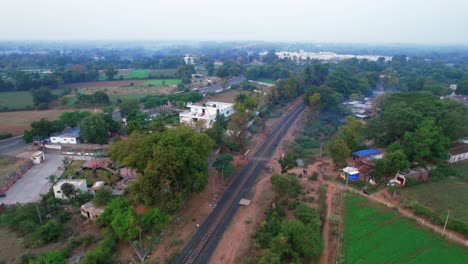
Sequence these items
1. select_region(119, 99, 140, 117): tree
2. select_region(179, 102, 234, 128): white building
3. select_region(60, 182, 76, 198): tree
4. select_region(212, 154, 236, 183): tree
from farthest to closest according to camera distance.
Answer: select_region(119, 99, 140, 117): tree, select_region(179, 102, 234, 128): white building, select_region(212, 154, 236, 183): tree, select_region(60, 182, 76, 198): tree

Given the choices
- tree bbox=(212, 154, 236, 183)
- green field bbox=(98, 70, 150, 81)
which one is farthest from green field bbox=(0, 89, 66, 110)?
tree bbox=(212, 154, 236, 183)

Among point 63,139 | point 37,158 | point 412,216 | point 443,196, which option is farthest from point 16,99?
point 443,196

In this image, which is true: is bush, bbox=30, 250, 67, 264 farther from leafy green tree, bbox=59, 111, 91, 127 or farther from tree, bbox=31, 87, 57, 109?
tree, bbox=31, 87, 57, 109

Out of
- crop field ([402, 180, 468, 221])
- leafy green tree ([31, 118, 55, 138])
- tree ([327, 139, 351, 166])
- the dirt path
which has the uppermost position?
tree ([327, 139, 351, 166])

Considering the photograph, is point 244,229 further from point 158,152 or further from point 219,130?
point 219,130

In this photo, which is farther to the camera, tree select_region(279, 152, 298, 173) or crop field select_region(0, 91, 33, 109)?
crop field select_region(0, 91, 33, 109)

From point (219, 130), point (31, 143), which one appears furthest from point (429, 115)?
point (31, 143)

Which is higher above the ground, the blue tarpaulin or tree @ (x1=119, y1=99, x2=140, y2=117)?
tree @ (x1=119, y1=99, x2=140, y2=117)
